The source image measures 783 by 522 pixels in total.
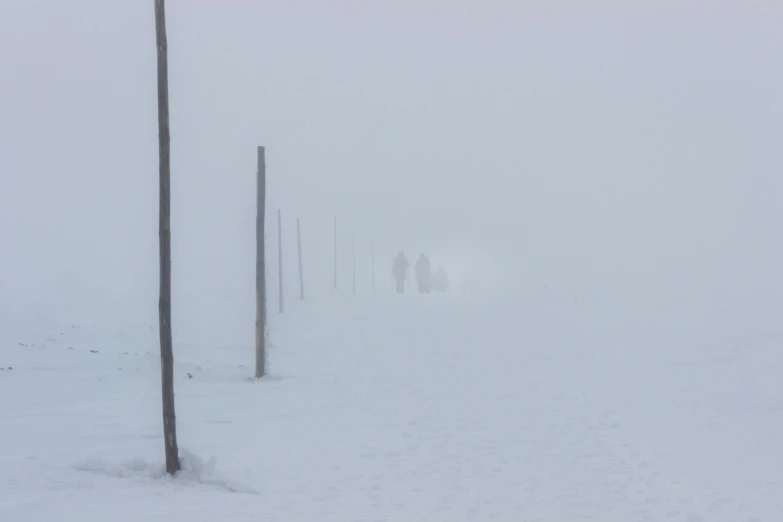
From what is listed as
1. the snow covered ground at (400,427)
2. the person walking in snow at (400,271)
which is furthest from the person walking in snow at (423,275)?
the snow covered ground at (400,427)

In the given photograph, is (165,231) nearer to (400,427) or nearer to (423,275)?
(400,427)

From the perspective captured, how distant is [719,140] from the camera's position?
309 feet

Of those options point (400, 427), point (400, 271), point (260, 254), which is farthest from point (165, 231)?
point (400, 271)

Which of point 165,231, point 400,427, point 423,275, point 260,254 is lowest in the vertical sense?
point 423,275

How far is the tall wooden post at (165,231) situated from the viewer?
7.07 meters

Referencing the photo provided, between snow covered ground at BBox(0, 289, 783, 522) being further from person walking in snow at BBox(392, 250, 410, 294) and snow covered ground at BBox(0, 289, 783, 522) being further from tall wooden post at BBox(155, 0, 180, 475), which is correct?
person walking in snow at BBox(392, 250, 410, 294)

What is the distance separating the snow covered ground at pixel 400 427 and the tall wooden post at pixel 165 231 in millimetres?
488

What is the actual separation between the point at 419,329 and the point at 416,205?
117853 millimetres

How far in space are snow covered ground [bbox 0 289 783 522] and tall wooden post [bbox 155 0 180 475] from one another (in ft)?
1.60

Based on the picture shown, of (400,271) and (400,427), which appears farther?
(400,271)

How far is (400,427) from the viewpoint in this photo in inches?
400

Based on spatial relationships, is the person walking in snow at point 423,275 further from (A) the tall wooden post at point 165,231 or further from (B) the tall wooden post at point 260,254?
(A) the tall wooden post at point 165,231

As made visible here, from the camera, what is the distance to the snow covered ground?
6.58 meters

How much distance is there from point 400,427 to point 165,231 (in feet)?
15.9
